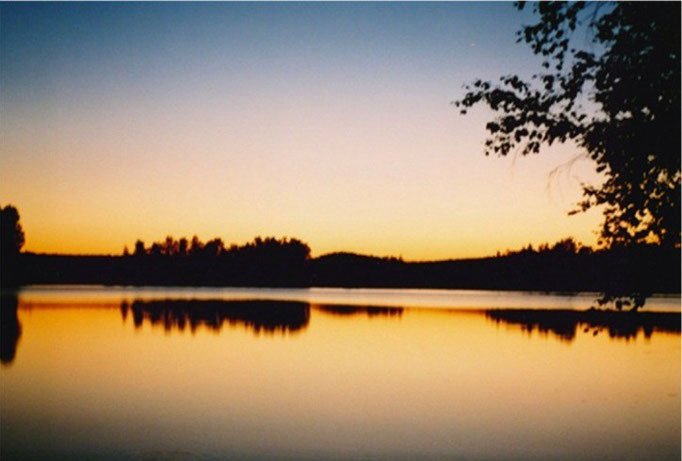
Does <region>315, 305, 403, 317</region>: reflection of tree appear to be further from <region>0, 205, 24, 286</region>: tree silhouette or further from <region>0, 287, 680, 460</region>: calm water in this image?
<region>0, 205, 24, 286</region>: tree silhouette

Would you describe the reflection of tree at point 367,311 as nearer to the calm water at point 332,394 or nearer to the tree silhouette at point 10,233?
the calm water at point 332,394

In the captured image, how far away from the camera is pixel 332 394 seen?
78.0 ft

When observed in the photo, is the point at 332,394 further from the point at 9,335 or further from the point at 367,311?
the point at 367,311

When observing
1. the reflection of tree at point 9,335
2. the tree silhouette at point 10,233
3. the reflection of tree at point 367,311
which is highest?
the tree silhouette at point 10,233

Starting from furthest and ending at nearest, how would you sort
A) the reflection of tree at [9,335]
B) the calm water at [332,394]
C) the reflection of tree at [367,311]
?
the reflection of tree at [367,311] → the reflection of tree at [9,335] → the calm water at [332,394]

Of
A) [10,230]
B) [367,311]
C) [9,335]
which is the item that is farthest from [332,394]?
[10,230]

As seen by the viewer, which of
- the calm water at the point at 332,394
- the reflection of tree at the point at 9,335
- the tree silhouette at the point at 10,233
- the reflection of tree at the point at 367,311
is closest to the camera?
the calm water at the point at 332,394

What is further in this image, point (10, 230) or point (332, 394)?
point (10, 230)

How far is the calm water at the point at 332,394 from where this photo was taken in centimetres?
1602

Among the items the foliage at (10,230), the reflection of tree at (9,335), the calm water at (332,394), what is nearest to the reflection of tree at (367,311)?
the calm water at (332,394)

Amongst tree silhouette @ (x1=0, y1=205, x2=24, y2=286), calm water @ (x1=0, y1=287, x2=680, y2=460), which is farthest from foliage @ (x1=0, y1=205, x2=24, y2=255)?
calm water @ (x1=0, y1=287, x2=680, y2=460)

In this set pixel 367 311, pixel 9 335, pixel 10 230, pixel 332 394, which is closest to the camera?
pixel 332 394

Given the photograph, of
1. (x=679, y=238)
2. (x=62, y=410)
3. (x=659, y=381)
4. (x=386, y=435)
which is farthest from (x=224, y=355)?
(x=679, y=238)

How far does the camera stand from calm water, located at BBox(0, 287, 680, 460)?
16.0m
